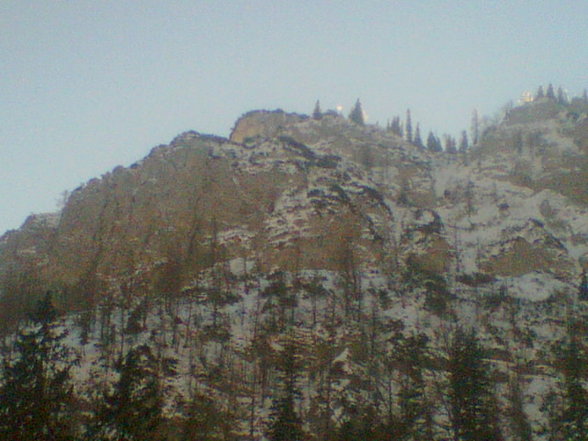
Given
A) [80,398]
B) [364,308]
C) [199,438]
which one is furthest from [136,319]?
[364,308]

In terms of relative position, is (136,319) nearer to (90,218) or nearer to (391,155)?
(90,218)

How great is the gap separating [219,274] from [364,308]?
18.2m

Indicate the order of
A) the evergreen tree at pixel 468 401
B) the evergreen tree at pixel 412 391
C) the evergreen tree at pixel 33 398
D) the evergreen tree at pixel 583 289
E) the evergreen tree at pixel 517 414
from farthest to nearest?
the evergreen tree at pixel 583 289 < the evergreen tree at pixel 517 414 < the evergreen tree at pixel 412 391 < the evergreen tree at pixel 468 401 < the evergreen tree at pixel 33 398

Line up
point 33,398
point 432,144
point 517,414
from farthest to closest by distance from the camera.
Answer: point 432,144 → point 517,414 → point 33,398

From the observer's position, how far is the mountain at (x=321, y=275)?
49.2m

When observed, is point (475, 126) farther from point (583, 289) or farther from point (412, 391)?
point (412, 391)

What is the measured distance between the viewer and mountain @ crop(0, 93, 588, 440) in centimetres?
4925

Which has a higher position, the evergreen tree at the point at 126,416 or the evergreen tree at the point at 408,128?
the evergreen tree at the point at 408,128

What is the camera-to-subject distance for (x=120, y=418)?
24.6 meters

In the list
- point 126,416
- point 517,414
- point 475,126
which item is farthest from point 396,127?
point 126,416

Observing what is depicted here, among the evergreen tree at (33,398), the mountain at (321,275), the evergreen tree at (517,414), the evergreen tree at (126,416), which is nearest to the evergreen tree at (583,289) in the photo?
the mountain at (321,275)

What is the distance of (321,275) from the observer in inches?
2657

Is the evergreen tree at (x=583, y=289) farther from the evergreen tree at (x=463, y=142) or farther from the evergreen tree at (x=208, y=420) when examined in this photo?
the evergreen tree at (x=463, y=142)

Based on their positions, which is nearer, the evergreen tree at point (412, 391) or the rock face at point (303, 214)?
the evergreen tree at point (412, 391)
